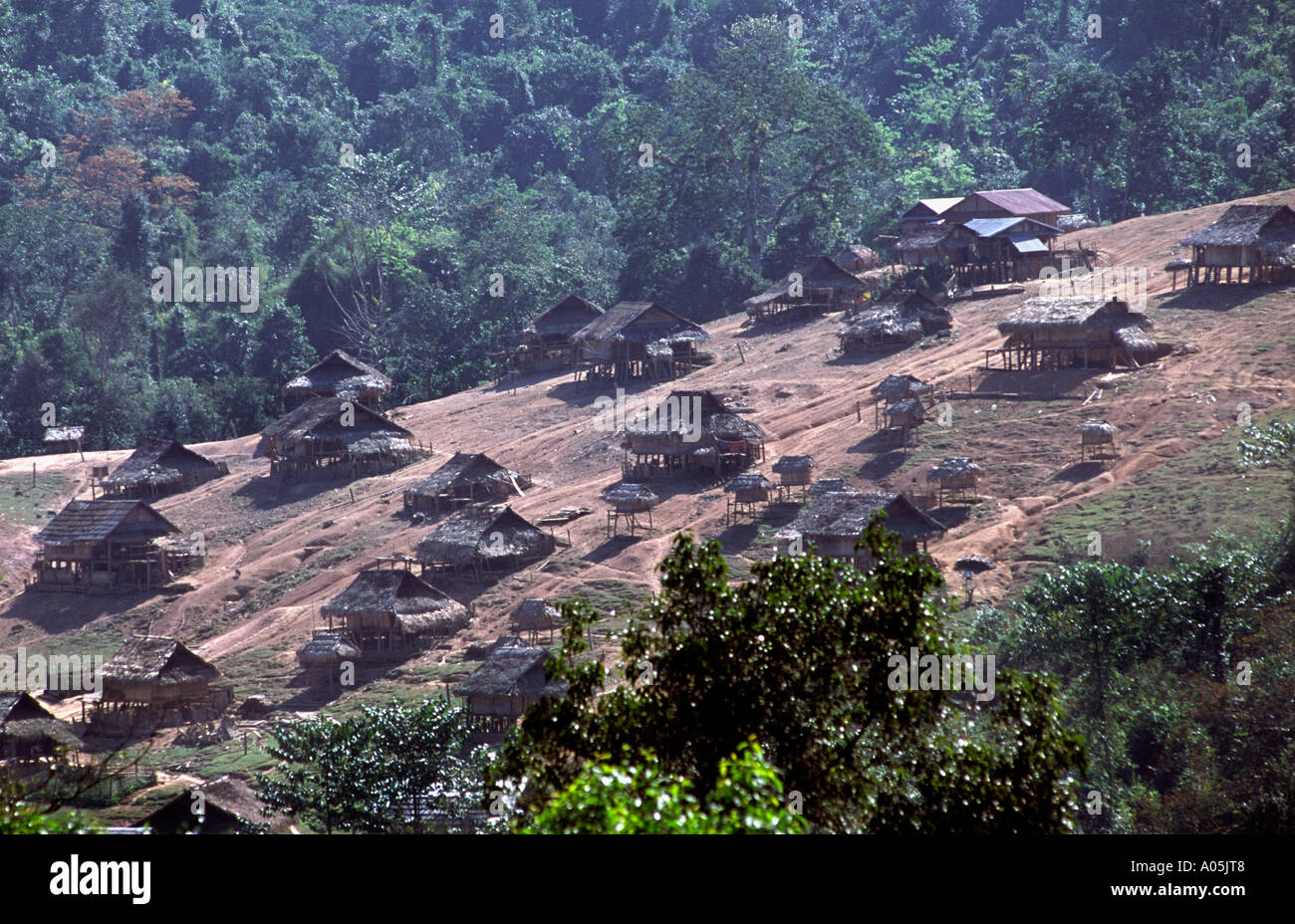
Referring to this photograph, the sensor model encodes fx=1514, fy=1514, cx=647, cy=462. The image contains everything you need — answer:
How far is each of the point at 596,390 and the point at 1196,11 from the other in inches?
1824

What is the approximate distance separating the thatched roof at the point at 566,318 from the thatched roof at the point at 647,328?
4.15 m

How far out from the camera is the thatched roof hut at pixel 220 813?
1122 inches

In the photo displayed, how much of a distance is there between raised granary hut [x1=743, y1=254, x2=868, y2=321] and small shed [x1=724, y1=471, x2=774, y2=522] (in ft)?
67.9

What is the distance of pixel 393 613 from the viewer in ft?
136

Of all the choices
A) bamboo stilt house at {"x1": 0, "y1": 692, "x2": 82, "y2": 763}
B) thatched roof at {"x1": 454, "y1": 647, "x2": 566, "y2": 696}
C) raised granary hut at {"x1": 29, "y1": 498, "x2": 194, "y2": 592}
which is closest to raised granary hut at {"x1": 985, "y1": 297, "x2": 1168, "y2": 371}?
thatched roof at {"x1": 454, "y1": 647, "x2": 566, "y2": 696}

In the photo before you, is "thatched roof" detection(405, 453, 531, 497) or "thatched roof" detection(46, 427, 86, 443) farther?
"thatched roof" detection(46, 427, 86, 443)

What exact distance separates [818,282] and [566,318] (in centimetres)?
1140

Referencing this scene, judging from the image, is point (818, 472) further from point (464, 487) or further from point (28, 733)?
point (28, 733)

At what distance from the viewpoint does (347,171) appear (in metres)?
88.2

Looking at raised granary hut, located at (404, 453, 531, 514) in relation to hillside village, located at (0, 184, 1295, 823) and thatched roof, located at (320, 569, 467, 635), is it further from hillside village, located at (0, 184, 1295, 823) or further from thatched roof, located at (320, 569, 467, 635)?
thatched roof, located at (320, 569, 467, 635)

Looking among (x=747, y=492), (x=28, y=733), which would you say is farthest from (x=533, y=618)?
(x=28, y=733)

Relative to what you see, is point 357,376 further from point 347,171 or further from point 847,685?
point 847,685

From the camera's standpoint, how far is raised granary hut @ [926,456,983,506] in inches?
1690
